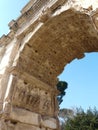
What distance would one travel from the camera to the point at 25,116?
20.2 feet

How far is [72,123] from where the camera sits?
607 inches

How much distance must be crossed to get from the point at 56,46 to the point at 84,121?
940cm

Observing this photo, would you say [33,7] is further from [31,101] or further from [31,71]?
[31,101]

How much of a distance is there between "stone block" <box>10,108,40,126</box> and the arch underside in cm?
127

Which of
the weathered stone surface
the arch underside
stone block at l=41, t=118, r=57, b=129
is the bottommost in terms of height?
the weathered stone surface

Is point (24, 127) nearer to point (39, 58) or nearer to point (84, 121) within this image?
point (39, 58)

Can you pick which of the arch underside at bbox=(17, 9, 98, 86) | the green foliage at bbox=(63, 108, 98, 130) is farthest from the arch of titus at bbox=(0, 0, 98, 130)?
the green foliage at bbox=(63, 108, 98, 130)

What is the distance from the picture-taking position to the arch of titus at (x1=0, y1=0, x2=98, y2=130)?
5980mm

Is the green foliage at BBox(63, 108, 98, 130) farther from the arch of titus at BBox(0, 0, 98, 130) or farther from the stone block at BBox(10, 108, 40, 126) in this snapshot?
the stone block at BBox(10, 108, 40, 126)

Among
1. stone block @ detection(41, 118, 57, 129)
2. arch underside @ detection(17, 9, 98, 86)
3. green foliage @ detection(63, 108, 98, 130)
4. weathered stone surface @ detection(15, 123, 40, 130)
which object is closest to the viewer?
weathered stone surface @ detection(15, 123, 40, 130)

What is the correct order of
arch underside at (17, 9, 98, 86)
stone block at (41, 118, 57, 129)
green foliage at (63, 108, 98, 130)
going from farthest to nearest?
1. green foliage at (63, 108, 98, 130)
2. stone block at (41, 118, 57, 129)
3. arch underside at (17, 9, 98, 86)

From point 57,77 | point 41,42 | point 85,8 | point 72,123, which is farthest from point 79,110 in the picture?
point 85,8

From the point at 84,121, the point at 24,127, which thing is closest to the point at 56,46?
the point at 24,127

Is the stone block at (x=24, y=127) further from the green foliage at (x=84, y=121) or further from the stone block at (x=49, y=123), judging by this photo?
the green foliage at (x=84, y=121)
